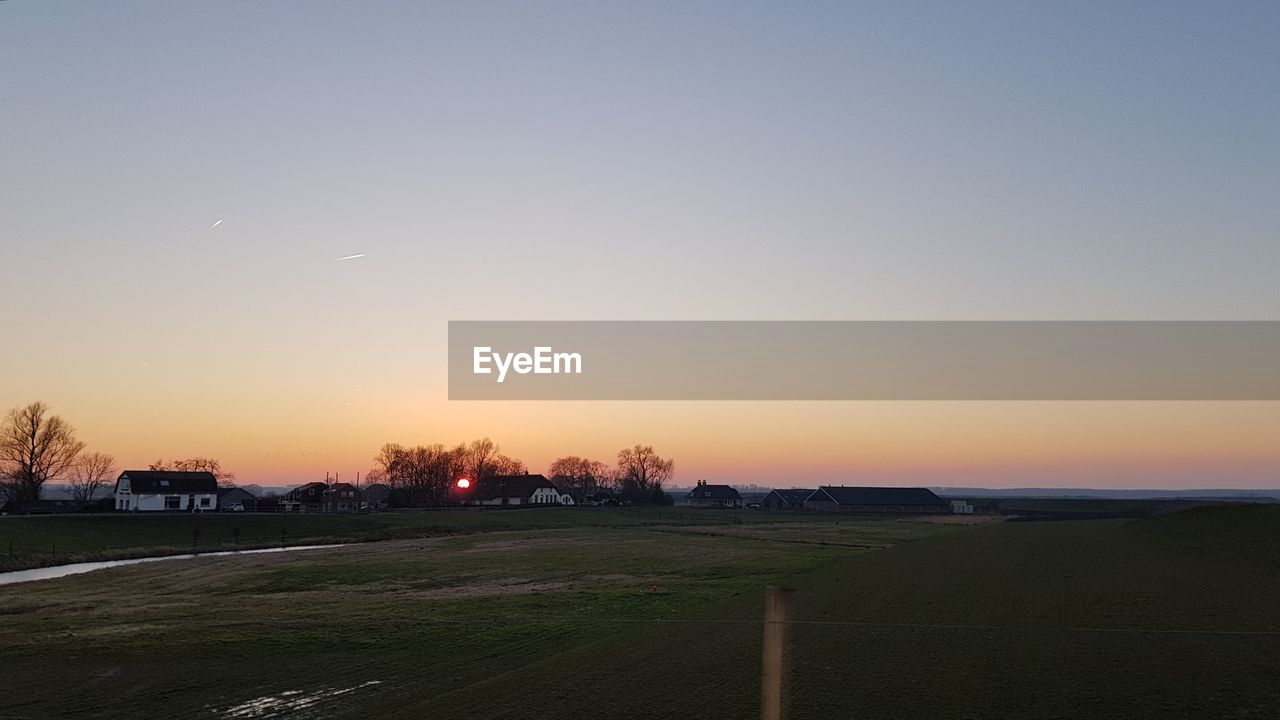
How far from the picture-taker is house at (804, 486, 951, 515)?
18625 cm

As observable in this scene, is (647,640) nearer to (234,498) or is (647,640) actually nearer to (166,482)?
(166,482)

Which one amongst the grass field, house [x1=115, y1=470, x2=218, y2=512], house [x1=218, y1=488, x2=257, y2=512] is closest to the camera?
the grass field

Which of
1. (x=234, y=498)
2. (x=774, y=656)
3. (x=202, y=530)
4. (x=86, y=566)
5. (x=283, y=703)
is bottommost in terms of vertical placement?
(x=234, y=498)

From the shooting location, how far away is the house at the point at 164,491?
444 ft

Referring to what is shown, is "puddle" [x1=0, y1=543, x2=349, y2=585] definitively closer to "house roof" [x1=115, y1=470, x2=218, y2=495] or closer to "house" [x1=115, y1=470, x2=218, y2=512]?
"house" [x1=115, y1=470, x2=218, y2=512]

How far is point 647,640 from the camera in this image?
26.8 m

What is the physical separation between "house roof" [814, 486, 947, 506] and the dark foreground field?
135 m

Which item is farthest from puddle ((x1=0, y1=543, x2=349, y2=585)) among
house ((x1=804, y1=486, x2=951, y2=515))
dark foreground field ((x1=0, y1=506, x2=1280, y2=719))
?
house ((x1=804, y1=486, x2=951, y2=515))

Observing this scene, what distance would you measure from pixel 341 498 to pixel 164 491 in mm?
51852

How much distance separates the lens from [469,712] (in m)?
18.2

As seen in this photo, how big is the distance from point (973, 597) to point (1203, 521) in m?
57.3

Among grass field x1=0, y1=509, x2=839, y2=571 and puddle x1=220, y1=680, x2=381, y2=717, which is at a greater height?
puddle x1=220, y1=680, x2=381, y2=717

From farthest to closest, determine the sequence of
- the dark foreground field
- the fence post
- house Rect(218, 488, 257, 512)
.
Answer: house Rect(218, 488, 257, 512), the dark foreground field, the fence post

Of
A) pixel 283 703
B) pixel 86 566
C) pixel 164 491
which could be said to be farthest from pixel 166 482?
pixel 283 703
